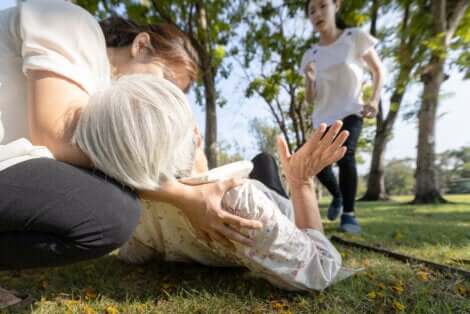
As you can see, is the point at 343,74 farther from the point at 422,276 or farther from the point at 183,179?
the point at 183,179

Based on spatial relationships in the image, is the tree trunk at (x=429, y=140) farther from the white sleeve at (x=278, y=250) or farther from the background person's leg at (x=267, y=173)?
the white sleeve at (x=278, y=250)

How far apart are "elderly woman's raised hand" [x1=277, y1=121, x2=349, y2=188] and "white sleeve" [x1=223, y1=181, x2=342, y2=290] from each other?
34 cm

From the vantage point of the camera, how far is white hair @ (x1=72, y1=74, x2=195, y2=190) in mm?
954

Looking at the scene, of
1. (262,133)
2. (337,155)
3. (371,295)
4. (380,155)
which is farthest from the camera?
(262,133)

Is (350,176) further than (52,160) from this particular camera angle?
Yes

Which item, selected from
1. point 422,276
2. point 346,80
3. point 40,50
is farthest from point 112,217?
point 346,80

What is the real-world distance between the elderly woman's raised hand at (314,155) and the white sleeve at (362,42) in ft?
5.46

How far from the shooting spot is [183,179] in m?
1.20

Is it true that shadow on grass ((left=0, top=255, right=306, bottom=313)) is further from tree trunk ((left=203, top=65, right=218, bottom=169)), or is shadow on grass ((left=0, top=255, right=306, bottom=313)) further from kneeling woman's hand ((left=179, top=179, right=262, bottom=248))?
tree trunk ((left=203, top=65, right=218, bottom=169))

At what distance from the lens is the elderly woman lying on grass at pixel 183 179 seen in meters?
0.96

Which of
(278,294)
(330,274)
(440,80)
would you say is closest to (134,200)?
(278,294)

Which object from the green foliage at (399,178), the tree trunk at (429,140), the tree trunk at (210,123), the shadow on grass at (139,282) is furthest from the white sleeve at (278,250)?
the green foliage at (399,178)

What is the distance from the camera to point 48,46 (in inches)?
37.9

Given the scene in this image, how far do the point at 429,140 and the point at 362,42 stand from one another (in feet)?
15.3
